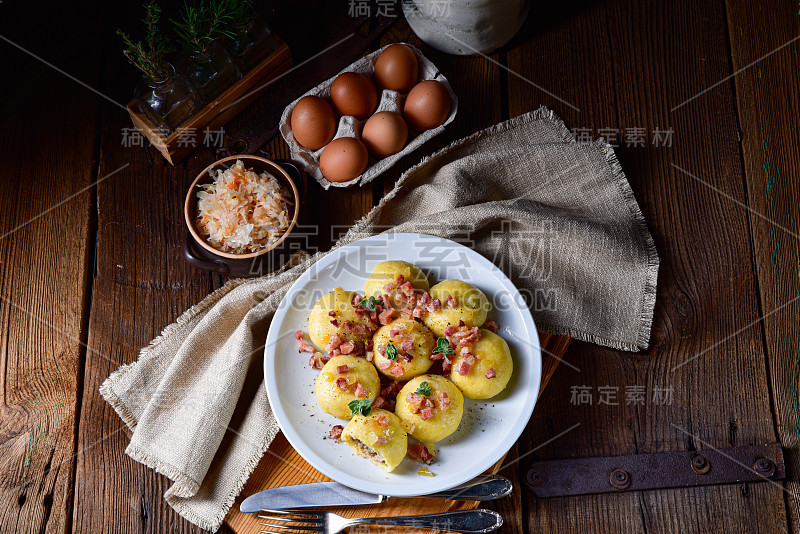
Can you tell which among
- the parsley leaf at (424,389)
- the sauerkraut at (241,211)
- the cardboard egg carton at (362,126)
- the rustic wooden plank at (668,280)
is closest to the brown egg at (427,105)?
the cardboard egg carton at (362,126)

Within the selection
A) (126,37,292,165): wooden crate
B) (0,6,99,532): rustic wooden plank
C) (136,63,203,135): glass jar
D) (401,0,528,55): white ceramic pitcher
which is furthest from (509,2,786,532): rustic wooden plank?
(0,6,99,532): rustic wooden plank

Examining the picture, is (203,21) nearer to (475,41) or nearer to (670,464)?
(475,41)

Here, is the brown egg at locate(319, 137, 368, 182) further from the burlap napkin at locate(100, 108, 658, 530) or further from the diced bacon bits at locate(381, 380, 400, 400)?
the diced bacon bits at locate(381, 380, 400, 400)

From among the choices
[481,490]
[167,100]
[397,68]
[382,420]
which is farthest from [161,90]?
[481,490]

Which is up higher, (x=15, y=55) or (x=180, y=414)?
(x=15, y=55)

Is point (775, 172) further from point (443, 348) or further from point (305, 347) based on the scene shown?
point (305, 347)

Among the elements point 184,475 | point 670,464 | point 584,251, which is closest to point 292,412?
point 184,475
